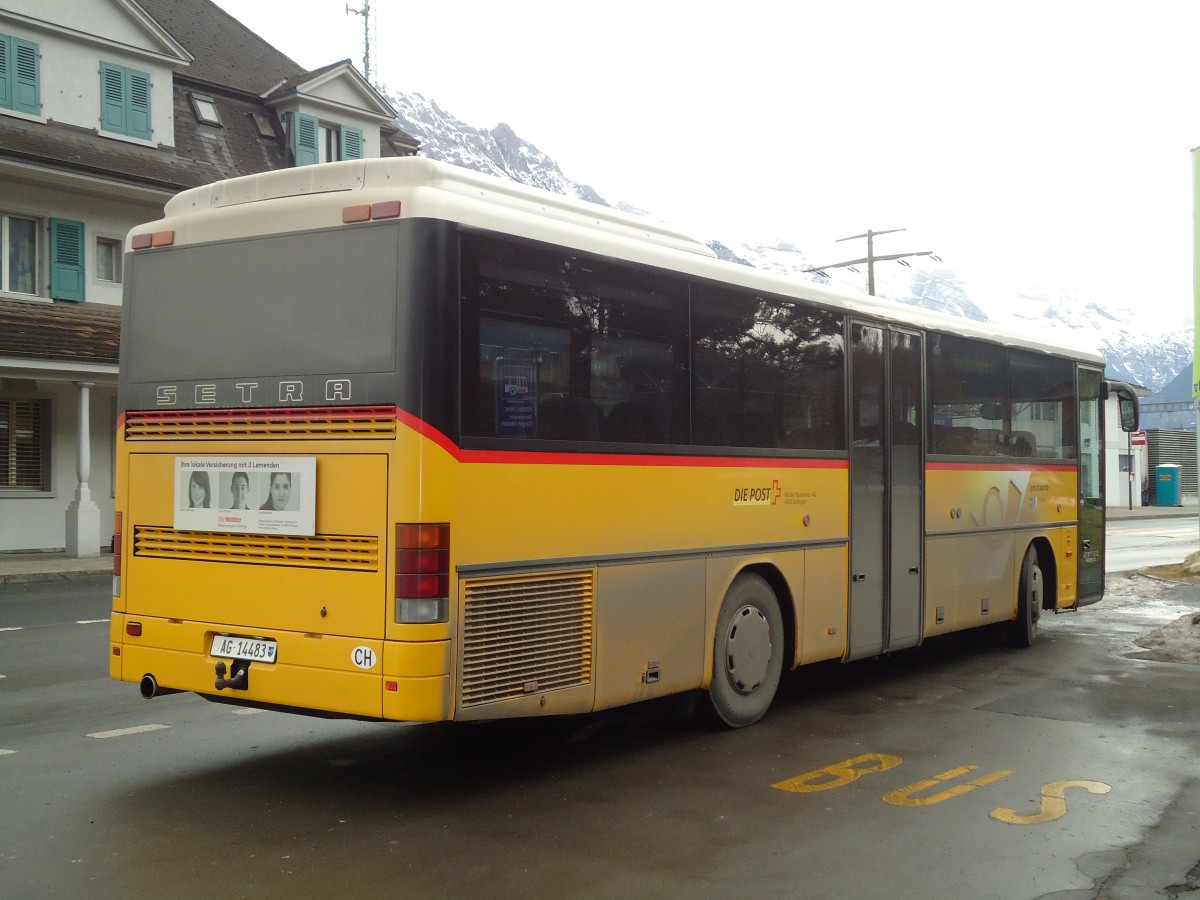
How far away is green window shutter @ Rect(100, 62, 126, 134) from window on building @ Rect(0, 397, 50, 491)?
5.87 meters

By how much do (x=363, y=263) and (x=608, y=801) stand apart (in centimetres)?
296

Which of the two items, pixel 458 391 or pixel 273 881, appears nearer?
pixel 273 881

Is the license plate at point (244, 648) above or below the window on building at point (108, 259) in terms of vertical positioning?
below

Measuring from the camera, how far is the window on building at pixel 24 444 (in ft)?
77.3

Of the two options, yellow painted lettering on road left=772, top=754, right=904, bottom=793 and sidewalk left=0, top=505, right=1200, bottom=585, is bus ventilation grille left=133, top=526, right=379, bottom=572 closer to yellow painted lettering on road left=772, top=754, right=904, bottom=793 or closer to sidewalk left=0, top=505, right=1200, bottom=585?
yellow painted lettering on road left=772, top=754, right=904, bottom=793

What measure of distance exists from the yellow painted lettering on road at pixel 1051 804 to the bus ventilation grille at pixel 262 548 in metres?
3.29

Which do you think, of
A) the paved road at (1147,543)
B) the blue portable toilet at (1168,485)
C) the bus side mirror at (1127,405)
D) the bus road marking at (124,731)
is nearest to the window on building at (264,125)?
the paved road at (1147,543)

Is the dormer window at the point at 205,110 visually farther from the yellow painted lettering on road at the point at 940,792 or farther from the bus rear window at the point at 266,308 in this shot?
the yellow painted lettering on road at the point at 940,792

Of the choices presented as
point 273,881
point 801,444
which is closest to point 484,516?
point 273,881

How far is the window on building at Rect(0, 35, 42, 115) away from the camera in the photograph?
2417 centimetres

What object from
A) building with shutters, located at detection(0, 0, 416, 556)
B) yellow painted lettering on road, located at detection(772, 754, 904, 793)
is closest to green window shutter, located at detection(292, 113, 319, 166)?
building with shutters, located at detection(0, 0, 416, 556)

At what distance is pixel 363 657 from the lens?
6.26m

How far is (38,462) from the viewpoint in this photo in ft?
78.9

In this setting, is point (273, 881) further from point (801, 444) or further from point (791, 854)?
point (801, 444)
